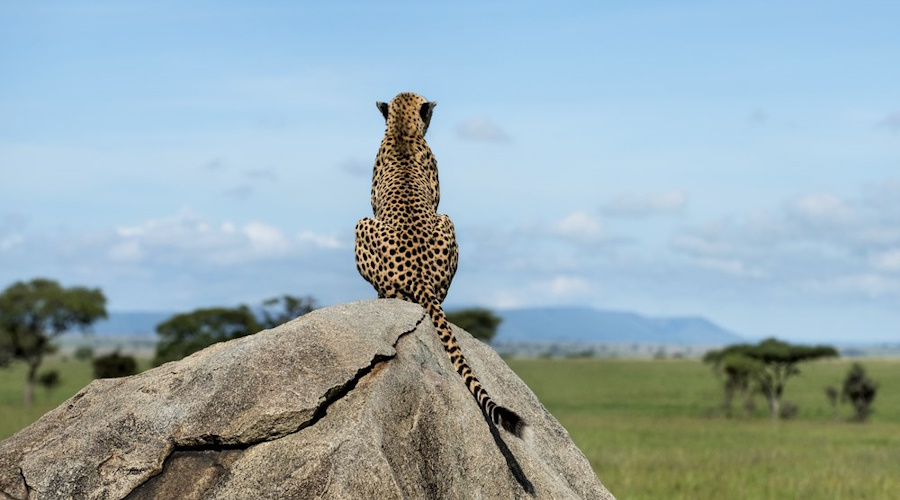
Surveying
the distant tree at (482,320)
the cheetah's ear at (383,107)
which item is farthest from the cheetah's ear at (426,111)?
the distant tree at (482,320)

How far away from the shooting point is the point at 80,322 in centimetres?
5912

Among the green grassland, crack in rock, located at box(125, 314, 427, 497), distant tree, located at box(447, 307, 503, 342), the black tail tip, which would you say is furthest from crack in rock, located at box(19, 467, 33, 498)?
distant tree, located at box(447, 307, 503, 342)

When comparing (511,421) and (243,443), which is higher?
(511,421)

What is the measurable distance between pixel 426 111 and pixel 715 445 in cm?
2643

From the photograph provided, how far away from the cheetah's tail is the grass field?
11771mm

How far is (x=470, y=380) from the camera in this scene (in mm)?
7559

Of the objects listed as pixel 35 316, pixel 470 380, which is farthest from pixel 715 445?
pixel 35 316

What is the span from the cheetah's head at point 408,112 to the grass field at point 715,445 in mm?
11206

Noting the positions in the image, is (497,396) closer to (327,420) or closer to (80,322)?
(327,420)

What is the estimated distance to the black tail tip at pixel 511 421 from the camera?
6887 millimetres

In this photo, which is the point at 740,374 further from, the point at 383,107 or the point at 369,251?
the point at 369,251

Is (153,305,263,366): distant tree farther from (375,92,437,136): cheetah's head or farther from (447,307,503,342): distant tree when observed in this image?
(375,92,437,136): cheetah's head

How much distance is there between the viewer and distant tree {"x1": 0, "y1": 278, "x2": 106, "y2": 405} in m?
57.8

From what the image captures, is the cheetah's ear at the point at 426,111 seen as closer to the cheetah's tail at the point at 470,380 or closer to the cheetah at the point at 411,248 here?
the cheetah at the point at 411,248
